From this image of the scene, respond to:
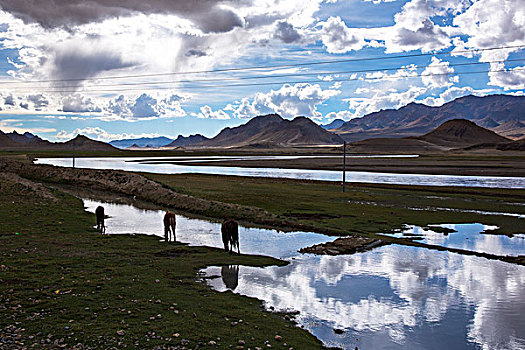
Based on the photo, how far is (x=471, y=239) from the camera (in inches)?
1135

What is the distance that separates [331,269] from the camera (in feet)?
69.0

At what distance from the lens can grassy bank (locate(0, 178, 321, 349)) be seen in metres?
11.5

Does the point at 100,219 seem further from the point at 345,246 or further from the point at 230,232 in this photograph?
the point at 345,246

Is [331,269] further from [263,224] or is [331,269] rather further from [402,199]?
[402,199]

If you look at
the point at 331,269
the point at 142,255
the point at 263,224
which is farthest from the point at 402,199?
the point at 142,255

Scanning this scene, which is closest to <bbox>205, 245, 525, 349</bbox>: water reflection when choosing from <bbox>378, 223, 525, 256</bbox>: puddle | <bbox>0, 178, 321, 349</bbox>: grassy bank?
<bbox>0, 178, 321, 349</bbox>: grassy bank

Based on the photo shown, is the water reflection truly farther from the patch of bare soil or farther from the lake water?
the patch of bare soil

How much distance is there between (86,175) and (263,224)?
44621mm

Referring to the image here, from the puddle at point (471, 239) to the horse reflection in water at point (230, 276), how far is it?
1338 centimetres

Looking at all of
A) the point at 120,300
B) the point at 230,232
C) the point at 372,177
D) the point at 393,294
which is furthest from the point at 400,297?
the point at 372,177

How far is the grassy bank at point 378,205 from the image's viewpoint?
33875 mm

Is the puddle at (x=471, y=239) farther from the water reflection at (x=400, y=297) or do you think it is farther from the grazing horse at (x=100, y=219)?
the grazing horse at (x=100, y=219)

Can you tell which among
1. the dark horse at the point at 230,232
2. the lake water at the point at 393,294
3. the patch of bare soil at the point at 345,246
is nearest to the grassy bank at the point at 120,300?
the dark horse at the point at 230,232

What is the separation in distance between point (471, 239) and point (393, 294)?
14088 millimetres
